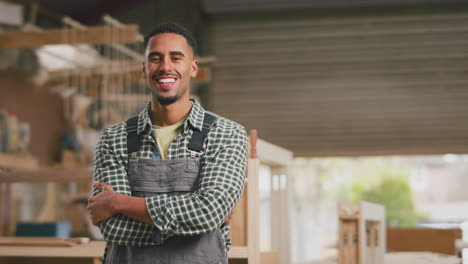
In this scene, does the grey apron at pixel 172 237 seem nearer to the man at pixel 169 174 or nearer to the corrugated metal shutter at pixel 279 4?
the man at pixel 169 174

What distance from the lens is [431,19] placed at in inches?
284

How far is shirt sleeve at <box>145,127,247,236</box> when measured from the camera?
1.79 metres

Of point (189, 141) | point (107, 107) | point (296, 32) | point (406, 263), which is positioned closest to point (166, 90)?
point (189, 141)

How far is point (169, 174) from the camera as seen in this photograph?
6.17ft

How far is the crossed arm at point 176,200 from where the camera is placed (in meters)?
1.79

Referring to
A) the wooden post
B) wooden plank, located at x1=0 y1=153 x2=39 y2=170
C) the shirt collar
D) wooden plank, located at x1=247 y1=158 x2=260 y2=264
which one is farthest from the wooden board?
the shirt collar

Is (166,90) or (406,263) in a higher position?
(166,90)

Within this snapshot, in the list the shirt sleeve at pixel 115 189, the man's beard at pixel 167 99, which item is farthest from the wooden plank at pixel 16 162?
the man's beard at pixel 167 99

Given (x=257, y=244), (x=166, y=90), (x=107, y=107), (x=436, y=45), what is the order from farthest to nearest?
1. (x=107, y=107)
2. (x=436, y=45)
3. (x=257, y=244)
4. (x=166, y=90)

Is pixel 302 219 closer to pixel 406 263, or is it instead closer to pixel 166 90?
pixel 406 263

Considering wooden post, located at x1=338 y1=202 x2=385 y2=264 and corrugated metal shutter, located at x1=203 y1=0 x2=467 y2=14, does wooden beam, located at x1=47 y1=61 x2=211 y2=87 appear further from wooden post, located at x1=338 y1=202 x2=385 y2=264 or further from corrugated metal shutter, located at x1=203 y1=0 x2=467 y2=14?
wooden post, located at x1=338 y1=202 x2=385 y2=264

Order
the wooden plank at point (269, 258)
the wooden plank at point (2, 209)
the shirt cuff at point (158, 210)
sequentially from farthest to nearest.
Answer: the wooden plank at point (2, 209) → the wooden plank at point (269, 258) → the shirt cuff at point (158, 210)

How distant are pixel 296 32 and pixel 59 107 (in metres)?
3.66

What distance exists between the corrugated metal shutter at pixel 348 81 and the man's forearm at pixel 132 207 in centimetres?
544
